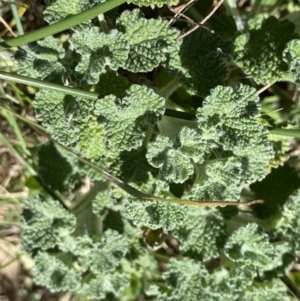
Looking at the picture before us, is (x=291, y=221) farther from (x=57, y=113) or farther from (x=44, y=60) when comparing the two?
(x=44, y=60)

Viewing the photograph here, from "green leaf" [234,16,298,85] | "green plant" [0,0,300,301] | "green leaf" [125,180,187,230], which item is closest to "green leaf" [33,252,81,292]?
"green plant" [0,0,300,301]

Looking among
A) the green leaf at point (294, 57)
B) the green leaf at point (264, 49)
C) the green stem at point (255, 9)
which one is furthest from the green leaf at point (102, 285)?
the green stem at point (255, 9)

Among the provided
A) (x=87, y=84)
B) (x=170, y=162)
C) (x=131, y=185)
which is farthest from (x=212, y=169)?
(x=87, y=84)

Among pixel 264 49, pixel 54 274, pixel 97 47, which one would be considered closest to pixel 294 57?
pixel 264 49

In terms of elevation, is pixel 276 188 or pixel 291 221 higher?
pixel 276 188

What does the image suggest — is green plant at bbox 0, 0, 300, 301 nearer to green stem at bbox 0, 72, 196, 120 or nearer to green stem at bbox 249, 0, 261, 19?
green stem at bbox 0, 72, 196, 120

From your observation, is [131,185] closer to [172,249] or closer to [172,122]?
[172,122]

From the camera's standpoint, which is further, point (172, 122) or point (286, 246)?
point (286, 246)

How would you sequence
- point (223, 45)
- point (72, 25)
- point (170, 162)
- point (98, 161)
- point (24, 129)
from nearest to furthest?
point (72, 25)
point (170, 162)
point (223, 45)
point (98, 161)
point (24, 129)

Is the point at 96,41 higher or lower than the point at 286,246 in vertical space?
higher
